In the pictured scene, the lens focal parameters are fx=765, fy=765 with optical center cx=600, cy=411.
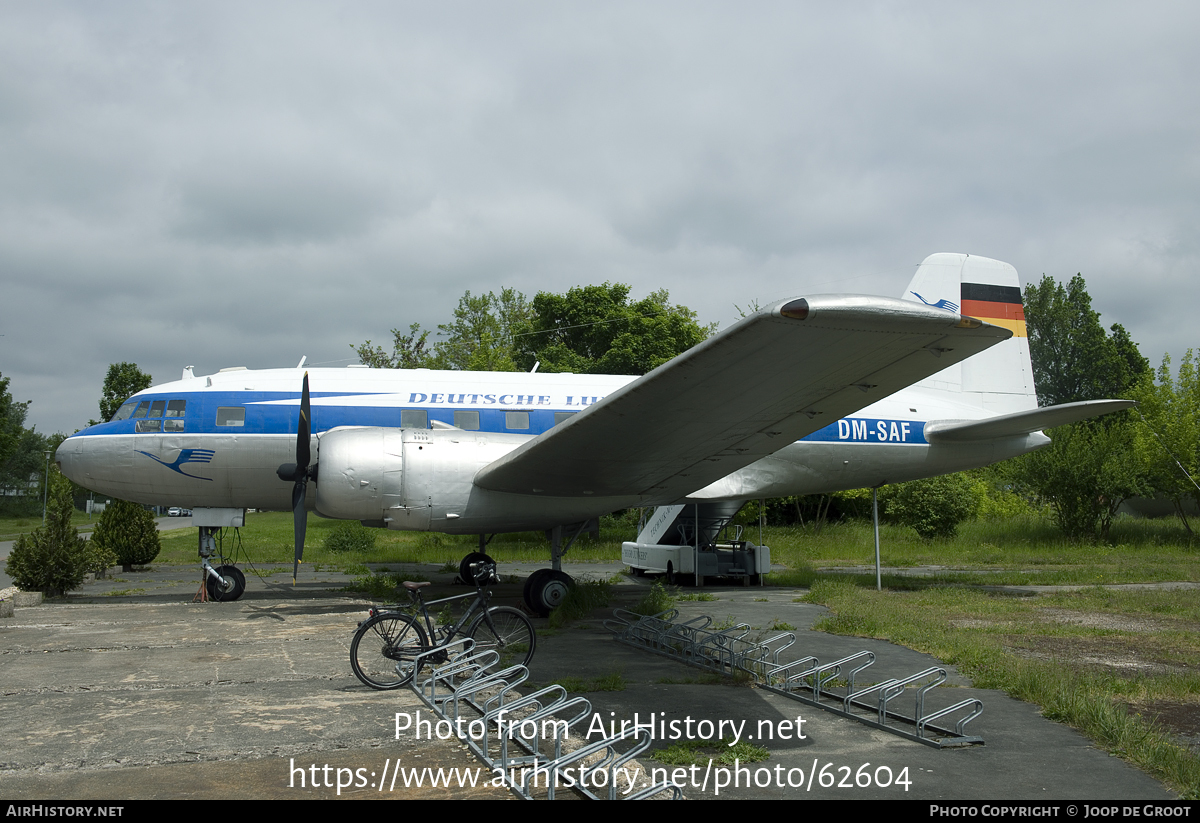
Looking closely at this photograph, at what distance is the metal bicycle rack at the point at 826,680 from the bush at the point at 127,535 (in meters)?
16.5

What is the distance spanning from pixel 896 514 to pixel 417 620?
26.6 metres

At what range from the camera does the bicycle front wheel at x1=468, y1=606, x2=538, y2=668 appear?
25.0 ft

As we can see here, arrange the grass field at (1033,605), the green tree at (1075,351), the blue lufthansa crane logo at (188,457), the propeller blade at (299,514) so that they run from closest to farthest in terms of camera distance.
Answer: the grass field at (1033,605)
the propeller blade at (299,514)
the blue lufthansa crane logo at (188,457)
the green tree at (1075,351)

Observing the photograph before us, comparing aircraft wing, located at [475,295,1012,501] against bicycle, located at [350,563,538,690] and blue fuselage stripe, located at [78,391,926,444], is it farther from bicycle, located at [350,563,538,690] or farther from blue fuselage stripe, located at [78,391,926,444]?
blue fuselage stripe, located at [78,391,926,444]

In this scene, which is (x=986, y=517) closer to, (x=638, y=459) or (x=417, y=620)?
(x=638, y=459)

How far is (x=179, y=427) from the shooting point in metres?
13.1

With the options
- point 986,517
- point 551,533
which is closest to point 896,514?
point 986,517

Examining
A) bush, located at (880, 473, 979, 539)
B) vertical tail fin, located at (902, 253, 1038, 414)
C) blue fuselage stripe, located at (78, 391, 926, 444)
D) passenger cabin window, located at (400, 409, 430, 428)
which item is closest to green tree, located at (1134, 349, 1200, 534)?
bush, located at (880, 473, 979, 539)

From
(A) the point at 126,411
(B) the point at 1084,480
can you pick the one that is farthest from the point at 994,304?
(A) the point at 126,411

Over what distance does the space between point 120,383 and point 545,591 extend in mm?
26984

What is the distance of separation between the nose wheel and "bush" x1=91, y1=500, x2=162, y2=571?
47.0 ft

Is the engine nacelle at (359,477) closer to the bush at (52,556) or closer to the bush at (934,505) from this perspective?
the bush at (52,556)

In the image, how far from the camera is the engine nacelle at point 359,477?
10.5m

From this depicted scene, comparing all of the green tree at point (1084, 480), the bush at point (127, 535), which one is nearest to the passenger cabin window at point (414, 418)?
the bush at point (127, 535)
